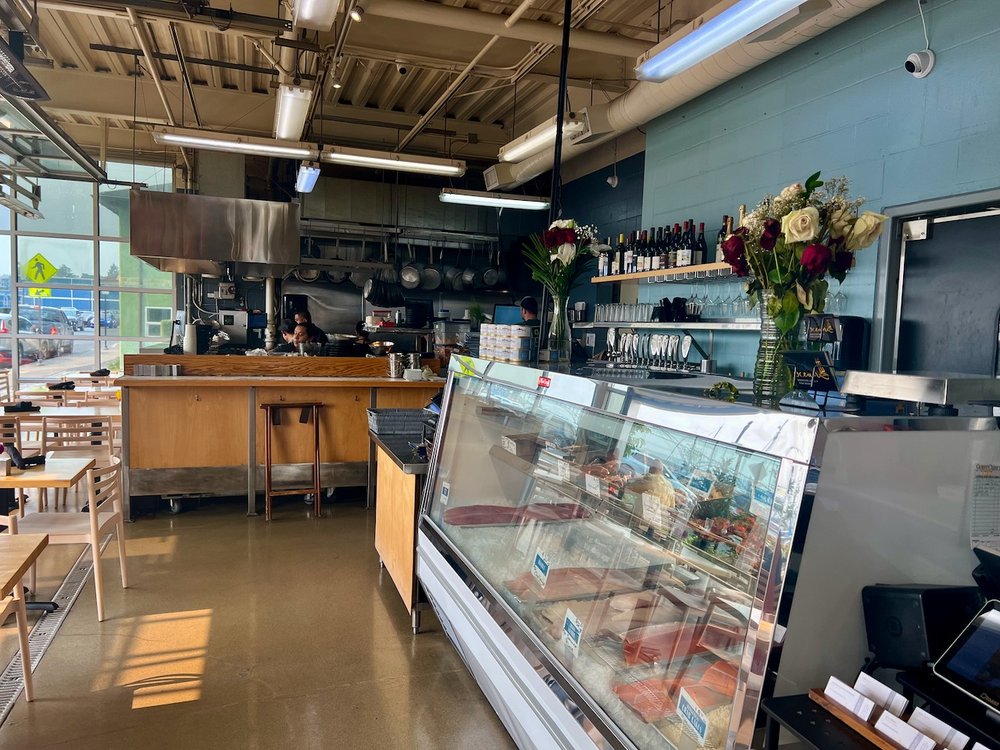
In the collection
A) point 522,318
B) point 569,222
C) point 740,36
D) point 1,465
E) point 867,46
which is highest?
point 867,46

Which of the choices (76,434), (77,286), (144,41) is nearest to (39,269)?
(77,286)

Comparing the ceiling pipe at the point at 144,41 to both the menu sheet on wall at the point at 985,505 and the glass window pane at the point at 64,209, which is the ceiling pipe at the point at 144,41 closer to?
the glass window pane at the point at 64,209

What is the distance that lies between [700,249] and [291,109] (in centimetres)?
344

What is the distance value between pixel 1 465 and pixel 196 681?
5.03ft

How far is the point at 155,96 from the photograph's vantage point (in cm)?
758

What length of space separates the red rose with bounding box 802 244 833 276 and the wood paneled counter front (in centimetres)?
456

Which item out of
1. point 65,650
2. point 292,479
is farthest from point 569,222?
point 292,479

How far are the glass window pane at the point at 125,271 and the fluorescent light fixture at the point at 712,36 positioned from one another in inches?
332

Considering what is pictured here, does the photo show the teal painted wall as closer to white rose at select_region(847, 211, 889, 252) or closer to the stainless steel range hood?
white rose at select_region(847, 211, 889, 252)

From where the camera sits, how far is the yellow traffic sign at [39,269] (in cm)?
926

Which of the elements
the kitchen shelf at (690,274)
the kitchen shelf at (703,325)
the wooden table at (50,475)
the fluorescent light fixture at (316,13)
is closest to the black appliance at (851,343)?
the kitchen shelf at (703,325)

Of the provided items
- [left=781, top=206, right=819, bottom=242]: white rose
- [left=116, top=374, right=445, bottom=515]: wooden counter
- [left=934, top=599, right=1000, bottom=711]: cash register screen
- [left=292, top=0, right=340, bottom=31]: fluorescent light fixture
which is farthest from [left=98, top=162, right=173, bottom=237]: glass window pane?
[left=934, top=599, right=1000, bottom=711]: cash register screen

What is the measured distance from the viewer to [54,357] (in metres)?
9.66

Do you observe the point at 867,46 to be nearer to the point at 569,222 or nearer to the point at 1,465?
the point at 569,222
